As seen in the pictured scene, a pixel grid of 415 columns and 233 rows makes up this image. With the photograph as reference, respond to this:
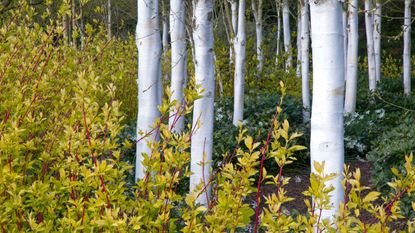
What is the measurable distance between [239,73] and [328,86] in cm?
516

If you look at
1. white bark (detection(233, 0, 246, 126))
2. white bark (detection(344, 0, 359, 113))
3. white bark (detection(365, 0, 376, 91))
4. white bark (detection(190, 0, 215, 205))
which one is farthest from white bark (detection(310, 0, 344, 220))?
white bark (detection(365, 0, 376, 91))

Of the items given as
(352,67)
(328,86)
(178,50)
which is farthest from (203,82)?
(352,67)

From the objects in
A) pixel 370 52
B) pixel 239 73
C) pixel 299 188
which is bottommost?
pixel 299 188

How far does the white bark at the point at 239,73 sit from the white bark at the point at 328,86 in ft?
15.4

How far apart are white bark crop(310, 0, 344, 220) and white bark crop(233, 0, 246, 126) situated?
4708 mm

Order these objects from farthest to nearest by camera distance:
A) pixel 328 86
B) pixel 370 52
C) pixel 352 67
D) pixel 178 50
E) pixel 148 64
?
pixel 370 52 < pixel 352 67 < pixel 178 50 < pixel 148 64 < pixel 328 86

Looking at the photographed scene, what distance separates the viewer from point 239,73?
8008mm

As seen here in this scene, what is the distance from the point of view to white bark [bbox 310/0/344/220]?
284 cm

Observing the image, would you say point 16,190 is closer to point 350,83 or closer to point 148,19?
point 148,19

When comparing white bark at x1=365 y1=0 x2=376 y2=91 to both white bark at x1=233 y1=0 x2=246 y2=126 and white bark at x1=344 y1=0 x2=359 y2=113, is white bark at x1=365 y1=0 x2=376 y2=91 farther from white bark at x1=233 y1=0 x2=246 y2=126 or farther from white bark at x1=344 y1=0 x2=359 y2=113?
white bark at x1=233 y1=0 x2=246 y2=126

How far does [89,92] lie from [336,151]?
1.24 metres

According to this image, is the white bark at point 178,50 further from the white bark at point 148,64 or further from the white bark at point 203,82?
the white bark at point 203,82

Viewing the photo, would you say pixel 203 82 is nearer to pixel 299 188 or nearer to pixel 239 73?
pixel 299 188

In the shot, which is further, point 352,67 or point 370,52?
point 370,52
